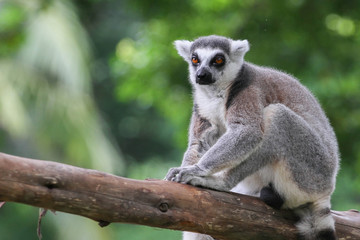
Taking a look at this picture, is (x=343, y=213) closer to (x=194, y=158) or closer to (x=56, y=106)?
(x=194, y=158)

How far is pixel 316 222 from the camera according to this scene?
18.7ft

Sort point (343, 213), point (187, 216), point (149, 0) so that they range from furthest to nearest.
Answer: point (149, 0), point (343, 213), point (187, 216)

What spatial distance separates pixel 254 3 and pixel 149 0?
2075mm

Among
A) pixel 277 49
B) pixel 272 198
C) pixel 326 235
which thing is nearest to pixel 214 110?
pixel 272 198

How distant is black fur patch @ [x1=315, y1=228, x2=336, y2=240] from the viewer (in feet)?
18.2

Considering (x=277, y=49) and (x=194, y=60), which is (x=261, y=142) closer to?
(x=194, y=60)

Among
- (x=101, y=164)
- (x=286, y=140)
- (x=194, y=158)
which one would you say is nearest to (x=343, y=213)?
(x=286, y=140)

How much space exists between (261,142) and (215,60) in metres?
1.23

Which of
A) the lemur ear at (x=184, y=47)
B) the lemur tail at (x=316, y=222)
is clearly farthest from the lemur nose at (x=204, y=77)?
the lemur tail at (x=316, y=222)

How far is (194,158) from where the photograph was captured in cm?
632

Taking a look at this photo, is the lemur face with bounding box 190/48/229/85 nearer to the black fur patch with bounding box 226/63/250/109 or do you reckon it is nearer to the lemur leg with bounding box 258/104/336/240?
the black fur patch with bounding box 226/63/250/109

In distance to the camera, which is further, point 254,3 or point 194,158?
point 254,3

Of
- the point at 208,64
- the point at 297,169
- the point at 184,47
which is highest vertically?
the point at 184,47

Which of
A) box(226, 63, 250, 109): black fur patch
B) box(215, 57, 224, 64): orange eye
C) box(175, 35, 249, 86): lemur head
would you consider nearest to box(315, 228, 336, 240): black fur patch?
box(226, 63, 250, 109): black fur patch
